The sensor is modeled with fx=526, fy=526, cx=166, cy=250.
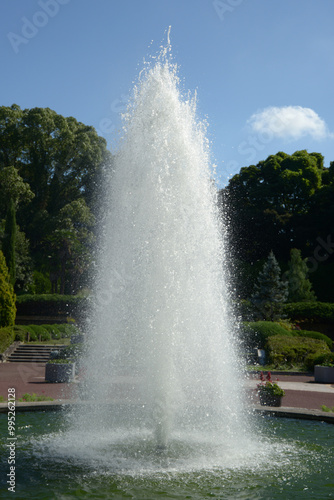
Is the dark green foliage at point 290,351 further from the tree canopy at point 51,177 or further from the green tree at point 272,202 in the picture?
the tree canopy at point 51,177

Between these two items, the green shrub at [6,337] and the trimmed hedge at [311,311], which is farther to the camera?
the trimmed hedge at [311,311]

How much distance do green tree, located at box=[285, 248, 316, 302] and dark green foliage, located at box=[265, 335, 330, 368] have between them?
11728 millimetres

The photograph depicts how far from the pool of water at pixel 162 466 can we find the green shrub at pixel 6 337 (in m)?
17.2

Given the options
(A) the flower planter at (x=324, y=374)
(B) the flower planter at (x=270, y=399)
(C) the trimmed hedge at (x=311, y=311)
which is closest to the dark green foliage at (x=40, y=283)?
(C) the trimmed hedge at (x=311, y=311)

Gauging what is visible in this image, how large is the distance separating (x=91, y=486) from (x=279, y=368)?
17.1 metres

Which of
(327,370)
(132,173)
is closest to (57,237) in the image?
(327,370)

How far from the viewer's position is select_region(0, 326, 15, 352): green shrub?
25.5 m

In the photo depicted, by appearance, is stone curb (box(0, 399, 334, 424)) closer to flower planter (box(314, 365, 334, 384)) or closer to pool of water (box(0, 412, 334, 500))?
pool of water (box(0, 412, 334, 500))

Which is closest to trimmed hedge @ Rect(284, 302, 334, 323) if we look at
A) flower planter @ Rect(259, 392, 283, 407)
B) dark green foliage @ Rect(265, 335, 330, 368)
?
dark green foliage @ Rect(265, 335, 330, 368)

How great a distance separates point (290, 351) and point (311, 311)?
907cm

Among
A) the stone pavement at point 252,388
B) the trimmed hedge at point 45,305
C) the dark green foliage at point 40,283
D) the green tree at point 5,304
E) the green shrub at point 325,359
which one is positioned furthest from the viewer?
the dark green foliage at point 40,283

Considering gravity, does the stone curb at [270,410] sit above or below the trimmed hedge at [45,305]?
below

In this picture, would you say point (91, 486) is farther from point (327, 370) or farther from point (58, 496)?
point (327, 370)

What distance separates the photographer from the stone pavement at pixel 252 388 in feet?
43.5
